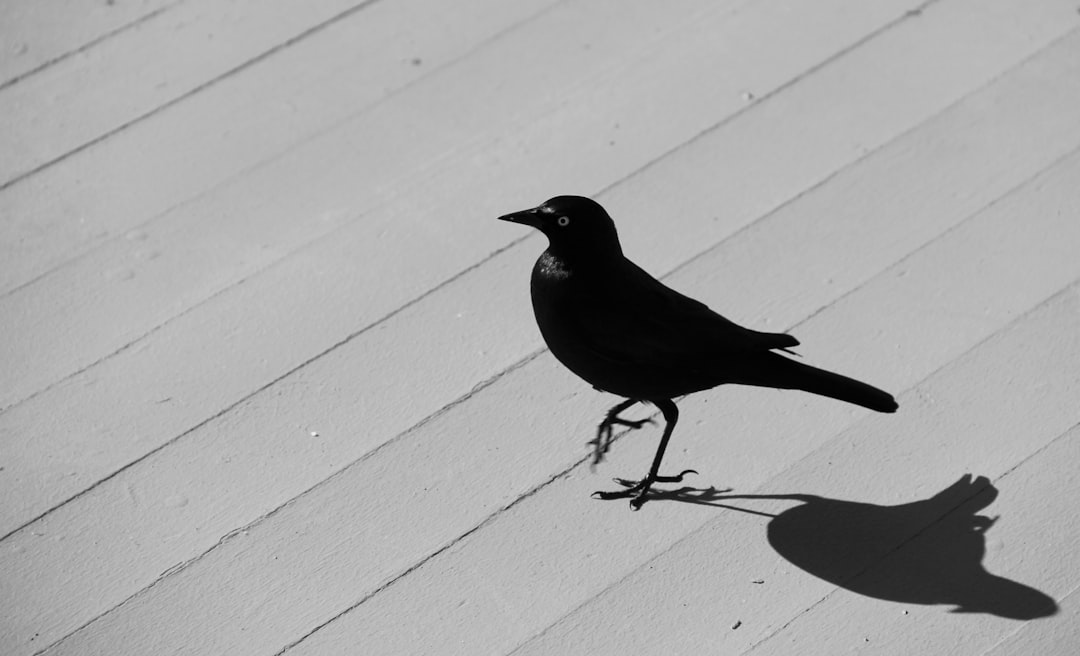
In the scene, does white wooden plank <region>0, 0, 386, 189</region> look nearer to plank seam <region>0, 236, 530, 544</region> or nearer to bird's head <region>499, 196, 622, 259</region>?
plank seam <region>0, 236, 530, 544</region>

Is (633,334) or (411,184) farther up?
(411,184)

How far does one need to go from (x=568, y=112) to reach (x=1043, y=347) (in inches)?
46.0

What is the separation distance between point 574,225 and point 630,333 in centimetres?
21

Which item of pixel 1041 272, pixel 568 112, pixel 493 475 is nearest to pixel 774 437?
pixel 493 475

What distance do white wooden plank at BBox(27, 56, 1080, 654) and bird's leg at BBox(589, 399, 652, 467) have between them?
0.03m

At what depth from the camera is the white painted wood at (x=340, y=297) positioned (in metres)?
2.09

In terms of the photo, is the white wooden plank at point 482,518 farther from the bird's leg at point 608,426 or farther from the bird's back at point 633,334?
the bird's back at point 633,334

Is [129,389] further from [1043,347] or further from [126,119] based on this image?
[1043,347]

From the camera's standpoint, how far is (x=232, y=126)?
268 centimetres

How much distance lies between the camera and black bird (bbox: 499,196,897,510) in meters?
1.92

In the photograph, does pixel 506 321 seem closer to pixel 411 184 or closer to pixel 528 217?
pixel 528 217

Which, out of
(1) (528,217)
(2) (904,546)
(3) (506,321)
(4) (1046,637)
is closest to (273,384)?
(3) (506,321)

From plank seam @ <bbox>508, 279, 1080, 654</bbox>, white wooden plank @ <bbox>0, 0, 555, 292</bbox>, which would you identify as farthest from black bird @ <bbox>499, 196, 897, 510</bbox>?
white wooden plank @ <bbox>0, 0, 555, 292</bbox>

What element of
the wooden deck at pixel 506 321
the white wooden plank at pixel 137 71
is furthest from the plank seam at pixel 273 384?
the white wooden plank at pixel 137 71
